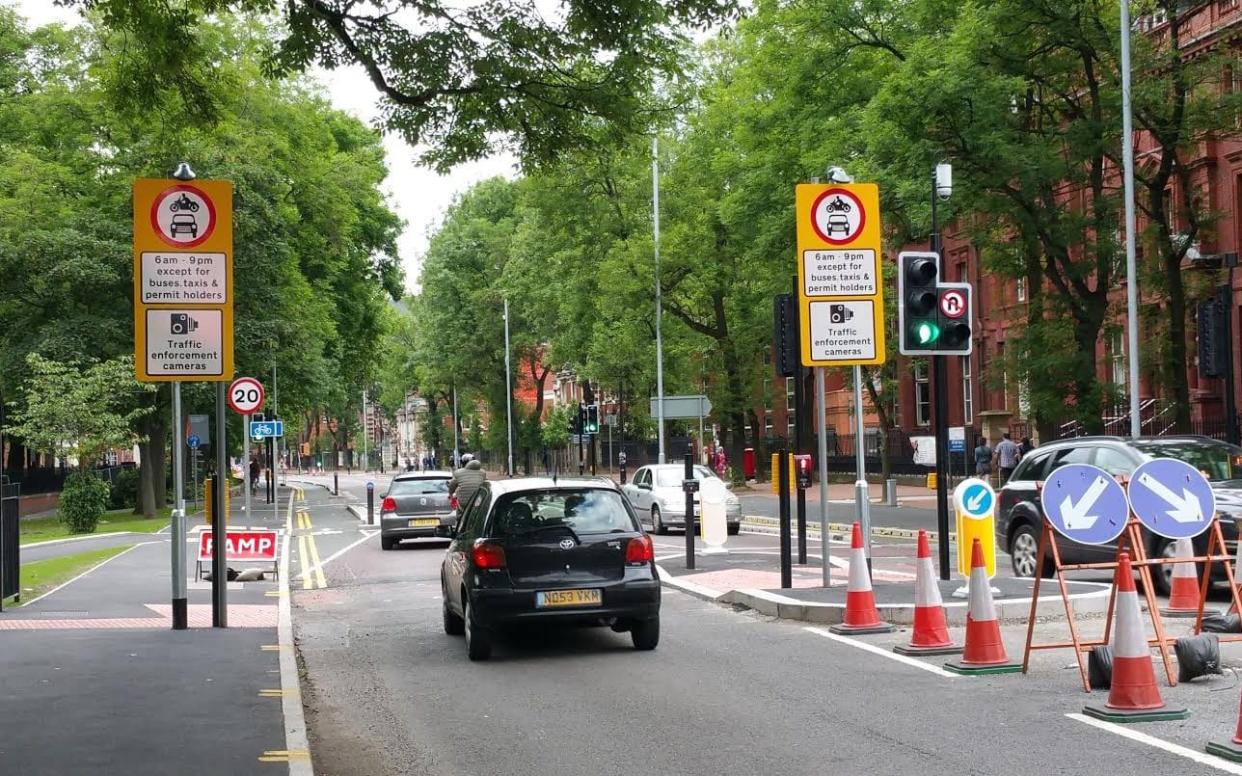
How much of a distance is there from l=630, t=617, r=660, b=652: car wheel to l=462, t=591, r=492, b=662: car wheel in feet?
4.18

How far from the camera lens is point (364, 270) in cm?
5441

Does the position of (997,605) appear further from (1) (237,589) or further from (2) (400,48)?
(1) (237,589)

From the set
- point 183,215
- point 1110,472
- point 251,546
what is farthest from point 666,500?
point 183,215

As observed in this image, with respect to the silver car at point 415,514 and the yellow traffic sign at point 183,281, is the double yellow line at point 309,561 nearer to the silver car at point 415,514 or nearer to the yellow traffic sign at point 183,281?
the silver car at point 415,514

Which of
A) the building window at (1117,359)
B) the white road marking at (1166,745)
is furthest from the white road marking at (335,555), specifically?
the building window at (1117,359)

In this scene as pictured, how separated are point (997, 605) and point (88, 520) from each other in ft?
89.3

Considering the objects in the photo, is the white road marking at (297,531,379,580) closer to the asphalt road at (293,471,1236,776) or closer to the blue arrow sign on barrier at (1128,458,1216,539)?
the asphalt road at (293,471,1236,776)

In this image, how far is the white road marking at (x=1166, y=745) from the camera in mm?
6508

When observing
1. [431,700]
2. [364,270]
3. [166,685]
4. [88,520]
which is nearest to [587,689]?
[431,700]

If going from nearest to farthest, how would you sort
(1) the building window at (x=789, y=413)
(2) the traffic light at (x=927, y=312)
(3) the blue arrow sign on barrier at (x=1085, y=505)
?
(3) the blue arrow sign on barrier at (x=1085, y=505)
(2) the traffic light at (x=927, y=312)
(1) the building window at (x=789, y=413)

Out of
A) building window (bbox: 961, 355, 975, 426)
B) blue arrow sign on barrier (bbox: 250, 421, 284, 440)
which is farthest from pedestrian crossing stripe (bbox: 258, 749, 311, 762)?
building window (bbox: 961, 355, 975, 426)

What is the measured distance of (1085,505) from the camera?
8.63 metres

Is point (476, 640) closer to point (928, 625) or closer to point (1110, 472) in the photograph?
point (928, 625)

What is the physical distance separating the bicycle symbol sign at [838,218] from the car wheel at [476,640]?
5.53 m
